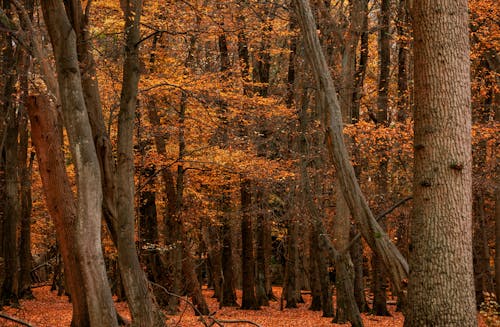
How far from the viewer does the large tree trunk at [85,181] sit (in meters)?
8.27

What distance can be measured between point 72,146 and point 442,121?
4.89 m

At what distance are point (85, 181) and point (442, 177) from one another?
4673 mm

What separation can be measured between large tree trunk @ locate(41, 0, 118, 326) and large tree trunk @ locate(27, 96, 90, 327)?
7.21 feet

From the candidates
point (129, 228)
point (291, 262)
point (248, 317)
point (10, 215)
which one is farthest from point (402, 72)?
point (129, 228)

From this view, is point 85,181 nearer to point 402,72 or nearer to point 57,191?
point 57,191

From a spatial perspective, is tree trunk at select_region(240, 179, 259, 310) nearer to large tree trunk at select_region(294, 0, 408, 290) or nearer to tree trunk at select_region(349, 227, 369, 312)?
tree trunk at select_region(349, 227, 369, 312)

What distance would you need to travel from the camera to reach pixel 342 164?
7914 millimetres

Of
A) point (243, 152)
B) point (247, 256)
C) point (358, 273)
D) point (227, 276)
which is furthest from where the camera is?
point (227, 276)

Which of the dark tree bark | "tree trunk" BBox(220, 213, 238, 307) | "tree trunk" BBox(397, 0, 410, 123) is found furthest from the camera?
"tree trunk" BBox(220, 213, 238, 307)

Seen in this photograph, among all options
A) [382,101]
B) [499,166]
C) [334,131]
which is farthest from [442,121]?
[382,101]

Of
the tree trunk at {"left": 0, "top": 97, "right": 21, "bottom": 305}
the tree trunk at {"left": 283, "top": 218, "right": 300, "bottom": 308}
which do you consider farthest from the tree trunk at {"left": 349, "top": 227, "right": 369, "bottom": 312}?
the tree trunk at {"left": 0, "top": 97, "right": 21, "bottom": 305}

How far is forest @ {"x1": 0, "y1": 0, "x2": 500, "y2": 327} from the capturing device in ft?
20.4

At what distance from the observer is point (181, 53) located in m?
19.3

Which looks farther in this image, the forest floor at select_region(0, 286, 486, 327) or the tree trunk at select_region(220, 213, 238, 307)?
the tree trunk at select_region(220, 213, 238, 307)
